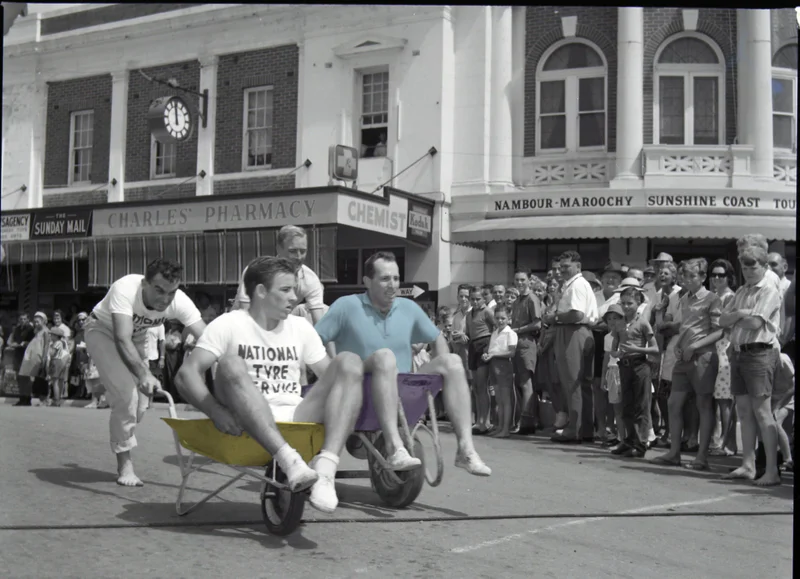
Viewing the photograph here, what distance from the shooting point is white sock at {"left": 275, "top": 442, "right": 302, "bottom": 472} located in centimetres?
460

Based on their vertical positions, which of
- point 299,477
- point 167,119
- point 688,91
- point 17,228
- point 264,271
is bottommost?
point 299,477

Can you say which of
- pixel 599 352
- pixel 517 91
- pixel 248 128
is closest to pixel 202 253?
pixel 248 128

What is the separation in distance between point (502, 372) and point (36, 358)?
5.89 metres

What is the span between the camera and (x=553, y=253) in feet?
56.3

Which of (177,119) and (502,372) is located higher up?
(177,119)

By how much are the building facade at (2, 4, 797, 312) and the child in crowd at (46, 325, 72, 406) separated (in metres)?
3.24

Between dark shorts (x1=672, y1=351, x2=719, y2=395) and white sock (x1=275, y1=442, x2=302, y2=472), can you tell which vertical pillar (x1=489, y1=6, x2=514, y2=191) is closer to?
dark shorts (x1=672, y1=351, x2=719, y2=395)

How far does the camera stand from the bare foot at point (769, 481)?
721 cm

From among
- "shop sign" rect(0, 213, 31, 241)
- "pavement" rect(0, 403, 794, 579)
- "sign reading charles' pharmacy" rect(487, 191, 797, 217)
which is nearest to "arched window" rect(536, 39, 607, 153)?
"sign reading charles' pharmacy" rect(487, 191, 797, 217)

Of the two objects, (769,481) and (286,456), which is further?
(769,481)

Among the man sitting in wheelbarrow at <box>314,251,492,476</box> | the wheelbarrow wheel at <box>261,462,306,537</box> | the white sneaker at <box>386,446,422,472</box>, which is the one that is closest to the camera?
the wheelbarrow wheel at <box>261,462,306,537</box>

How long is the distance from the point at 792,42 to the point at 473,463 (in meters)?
14.7

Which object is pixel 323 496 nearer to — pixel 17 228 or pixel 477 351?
pixel 477 351

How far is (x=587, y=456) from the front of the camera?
8.91m
